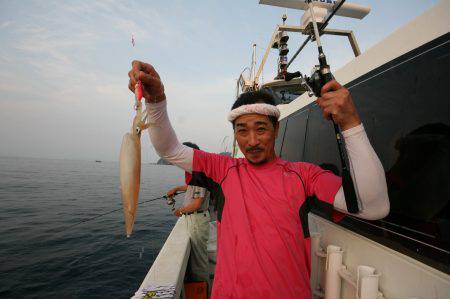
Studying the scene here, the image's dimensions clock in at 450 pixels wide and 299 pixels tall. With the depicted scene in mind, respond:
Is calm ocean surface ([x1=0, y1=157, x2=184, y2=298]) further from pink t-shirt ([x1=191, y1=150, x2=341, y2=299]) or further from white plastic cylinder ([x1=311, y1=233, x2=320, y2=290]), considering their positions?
pink t-shirt ([x1=191, y1=150, x2=341, y2=299])

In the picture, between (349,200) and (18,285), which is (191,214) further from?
(18,285)

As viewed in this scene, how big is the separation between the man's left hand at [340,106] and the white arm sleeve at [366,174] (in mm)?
52

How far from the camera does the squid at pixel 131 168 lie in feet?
5.01

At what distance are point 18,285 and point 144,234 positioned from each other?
785cm

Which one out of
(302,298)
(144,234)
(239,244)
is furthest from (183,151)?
(144,234)

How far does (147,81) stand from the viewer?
1.79m

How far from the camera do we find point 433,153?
1510mm

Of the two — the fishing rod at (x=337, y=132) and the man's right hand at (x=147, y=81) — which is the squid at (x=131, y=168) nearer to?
the man's right hand at (x=147, y=81)

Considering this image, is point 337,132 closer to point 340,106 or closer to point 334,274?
point 340,106

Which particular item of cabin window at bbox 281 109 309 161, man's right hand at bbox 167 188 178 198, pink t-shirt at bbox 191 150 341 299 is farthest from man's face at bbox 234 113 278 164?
man's right hand at bbox 167 188 178 198

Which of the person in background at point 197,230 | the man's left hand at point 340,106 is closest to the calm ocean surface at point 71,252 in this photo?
the person in background at point 197,230

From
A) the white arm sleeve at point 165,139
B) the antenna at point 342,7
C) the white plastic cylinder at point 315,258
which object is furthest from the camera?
the antenna at point 342,7

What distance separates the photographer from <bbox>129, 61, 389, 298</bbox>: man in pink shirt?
150cm

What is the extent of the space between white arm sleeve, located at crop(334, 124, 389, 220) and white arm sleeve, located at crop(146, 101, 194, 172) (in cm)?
132
